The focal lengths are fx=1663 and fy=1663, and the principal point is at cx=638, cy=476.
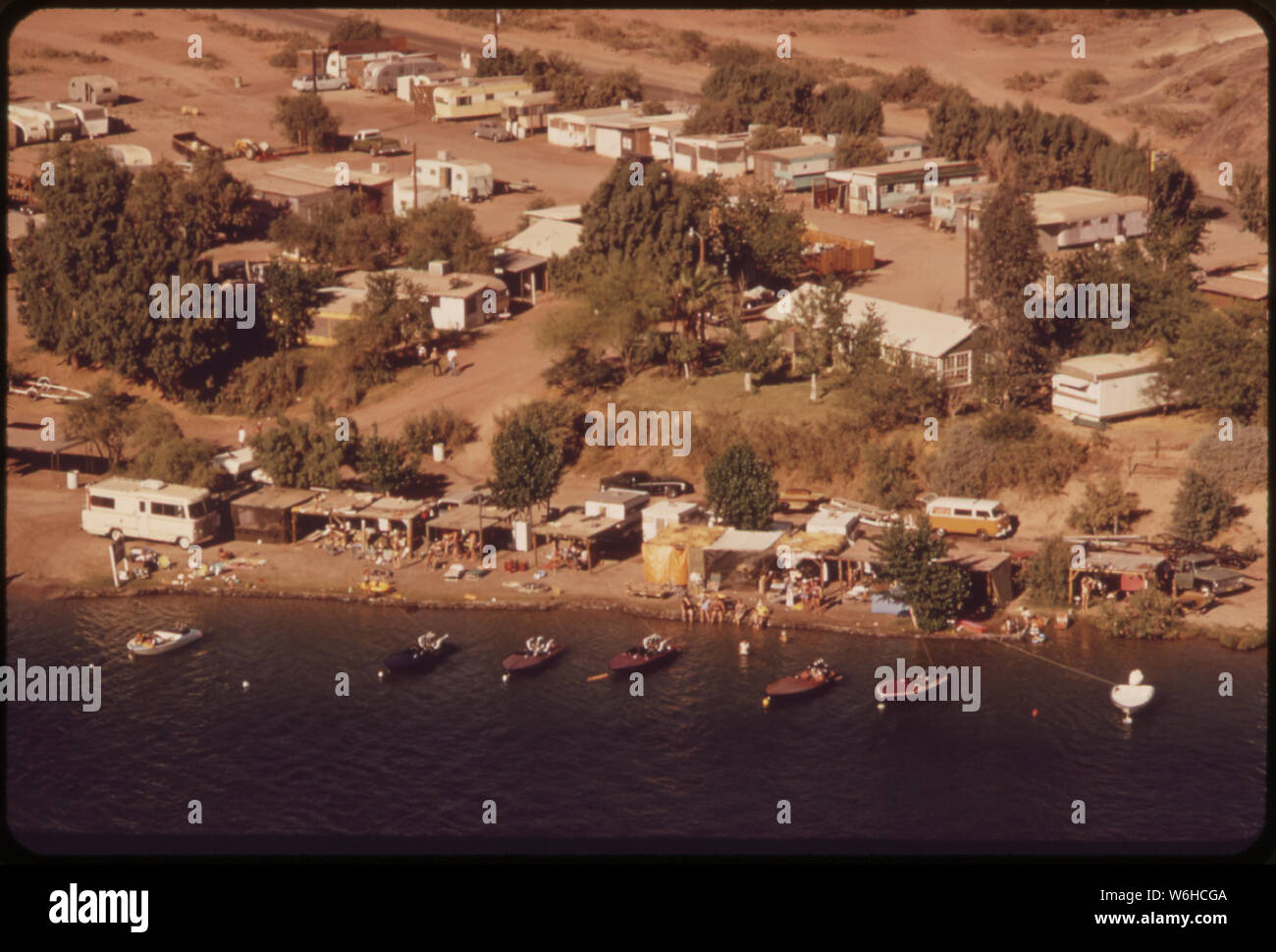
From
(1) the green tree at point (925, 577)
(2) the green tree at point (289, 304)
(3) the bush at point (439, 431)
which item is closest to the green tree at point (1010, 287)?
(1) the green tree at point (925, 577)

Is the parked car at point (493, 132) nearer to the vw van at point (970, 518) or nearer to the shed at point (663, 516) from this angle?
the shed at point (663, 516)

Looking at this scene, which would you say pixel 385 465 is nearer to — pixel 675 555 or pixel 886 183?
pixel 675 555

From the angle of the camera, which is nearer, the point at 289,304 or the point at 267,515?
the point at 267,515

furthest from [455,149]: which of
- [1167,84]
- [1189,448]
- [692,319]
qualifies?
[1189,448]

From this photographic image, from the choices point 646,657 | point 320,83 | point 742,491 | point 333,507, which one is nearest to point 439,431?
point 333,507

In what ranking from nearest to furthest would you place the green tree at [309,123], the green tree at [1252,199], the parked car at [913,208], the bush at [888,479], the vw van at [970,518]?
the vw van at [970,518]
the bush at [888,479]
the green tree at [1252,199]
the parked car at [913,208]
the green tree at [309,123]

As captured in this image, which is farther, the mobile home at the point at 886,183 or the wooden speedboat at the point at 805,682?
the mobile home at the point at 886,183
